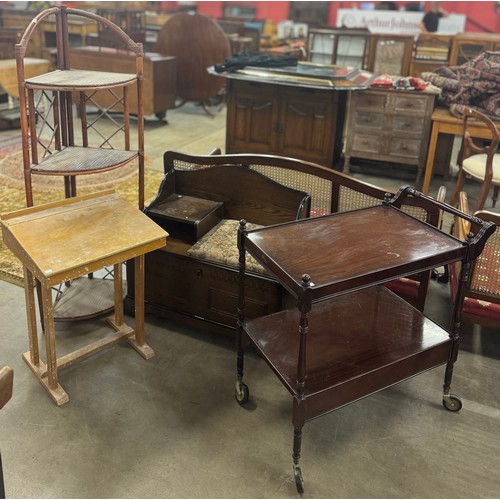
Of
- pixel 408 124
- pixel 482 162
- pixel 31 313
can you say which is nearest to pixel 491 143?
pixel 482 162

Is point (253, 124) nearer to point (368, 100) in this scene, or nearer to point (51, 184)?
point (368, 100)

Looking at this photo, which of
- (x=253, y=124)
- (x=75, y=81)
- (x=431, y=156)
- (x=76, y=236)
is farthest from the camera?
(x=253, y=124)

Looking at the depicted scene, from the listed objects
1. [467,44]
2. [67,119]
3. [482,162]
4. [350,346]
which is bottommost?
[350,346]

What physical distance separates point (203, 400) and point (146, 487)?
1.43ft

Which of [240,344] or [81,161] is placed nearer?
[240,344]

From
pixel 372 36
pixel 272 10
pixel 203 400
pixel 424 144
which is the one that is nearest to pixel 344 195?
pixel 203 400

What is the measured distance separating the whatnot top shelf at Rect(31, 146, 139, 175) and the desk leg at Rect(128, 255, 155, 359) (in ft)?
1.31

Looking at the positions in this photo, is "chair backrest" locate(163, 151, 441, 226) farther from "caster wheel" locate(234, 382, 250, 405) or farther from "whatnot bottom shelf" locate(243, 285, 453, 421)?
"caster wheel" locate(234, 382, 250, 405)

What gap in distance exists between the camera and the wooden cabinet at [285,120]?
4.64 metres

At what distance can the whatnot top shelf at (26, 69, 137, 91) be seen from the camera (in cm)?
203

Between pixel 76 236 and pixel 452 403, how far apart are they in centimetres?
152

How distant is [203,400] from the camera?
2.11 meters

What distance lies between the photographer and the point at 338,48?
6422mm

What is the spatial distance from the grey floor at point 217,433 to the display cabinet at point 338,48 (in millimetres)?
4730
